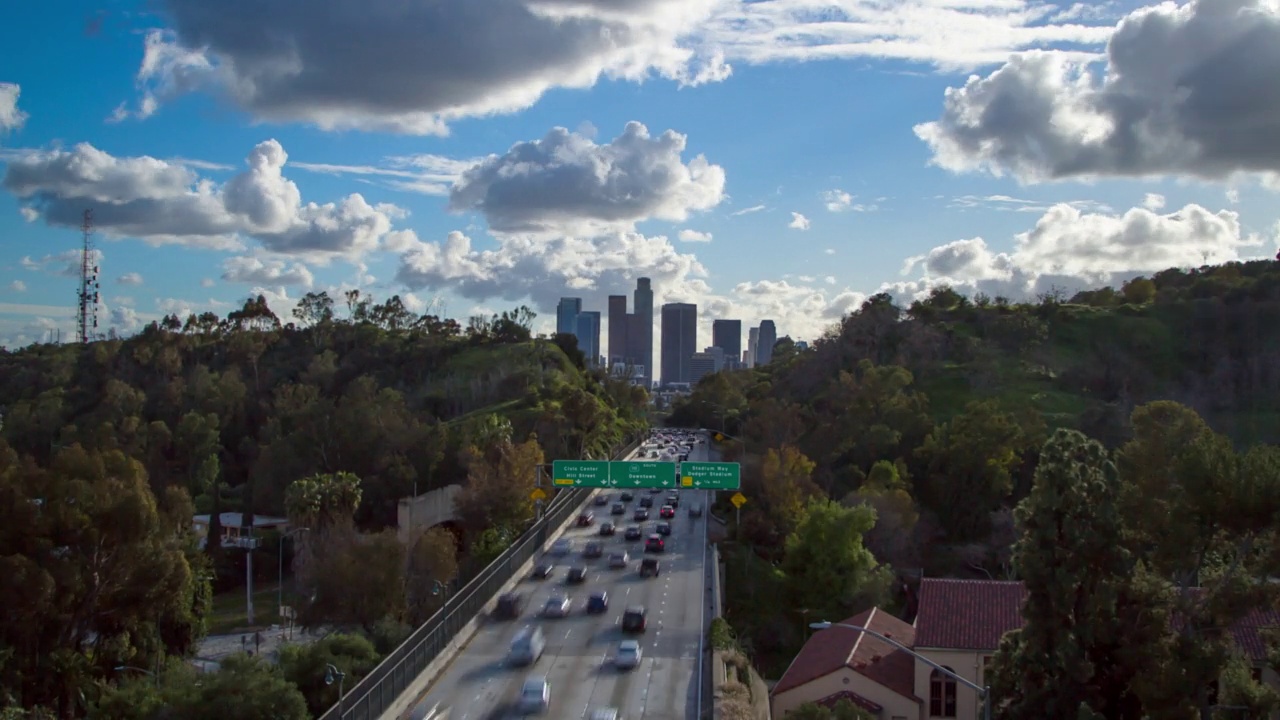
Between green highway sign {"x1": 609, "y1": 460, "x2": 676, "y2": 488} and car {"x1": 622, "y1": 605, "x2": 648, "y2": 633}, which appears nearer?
car {"x1": 622, "y1": 605, "x2": 648, "y2": 633}

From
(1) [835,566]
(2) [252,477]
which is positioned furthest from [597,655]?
(2) [252,477]

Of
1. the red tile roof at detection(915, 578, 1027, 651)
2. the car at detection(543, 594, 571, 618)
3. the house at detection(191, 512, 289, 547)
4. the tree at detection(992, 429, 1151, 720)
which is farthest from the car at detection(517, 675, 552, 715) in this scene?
the house at detection(191, 512, 289, 547)

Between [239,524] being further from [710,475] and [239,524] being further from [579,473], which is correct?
[710,475]

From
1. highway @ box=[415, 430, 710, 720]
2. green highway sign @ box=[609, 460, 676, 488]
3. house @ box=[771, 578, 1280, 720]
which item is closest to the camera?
highway @ box=[415, 430, 710, 720]

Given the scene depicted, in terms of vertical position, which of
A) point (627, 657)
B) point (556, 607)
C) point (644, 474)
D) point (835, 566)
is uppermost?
point (644, 474)

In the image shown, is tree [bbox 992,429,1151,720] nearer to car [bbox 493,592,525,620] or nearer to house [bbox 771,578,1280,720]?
house [bbox 771,578,1280,720]

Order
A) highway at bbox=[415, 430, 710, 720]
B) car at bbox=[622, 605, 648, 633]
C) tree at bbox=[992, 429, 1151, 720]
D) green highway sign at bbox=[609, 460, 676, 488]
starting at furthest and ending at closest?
green highway sign at bbox=[609, 460, 676, 488]
car at bbox=[622, 605, 648, 633]
highway at bbox=[415, 430, 710, 720]
tree at bbox=[992, 429, 1151, 720]

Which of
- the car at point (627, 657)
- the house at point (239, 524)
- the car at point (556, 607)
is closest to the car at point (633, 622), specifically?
the car at point (556, 607)

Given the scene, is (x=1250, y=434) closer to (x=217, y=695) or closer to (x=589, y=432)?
(x=589, y=432)
